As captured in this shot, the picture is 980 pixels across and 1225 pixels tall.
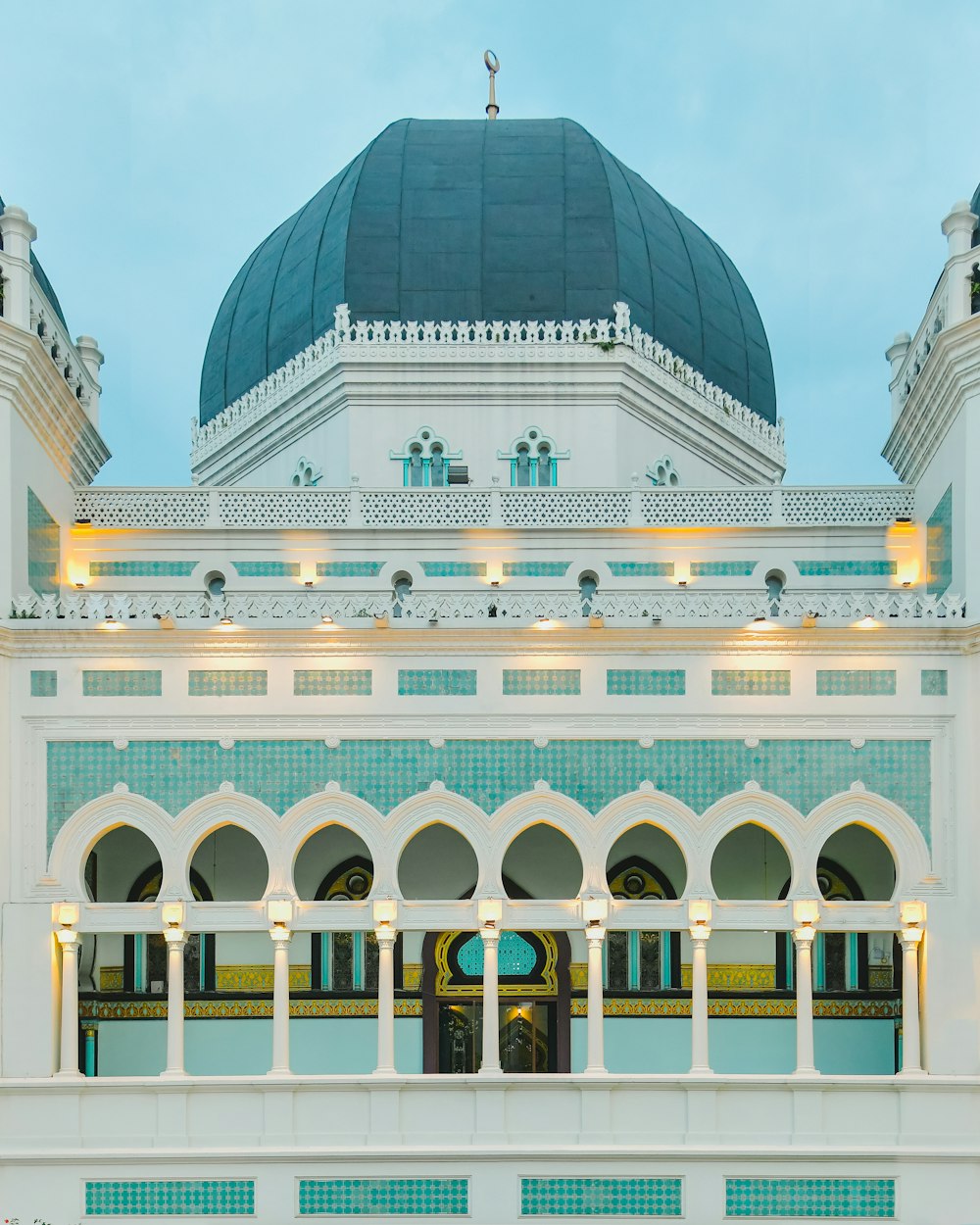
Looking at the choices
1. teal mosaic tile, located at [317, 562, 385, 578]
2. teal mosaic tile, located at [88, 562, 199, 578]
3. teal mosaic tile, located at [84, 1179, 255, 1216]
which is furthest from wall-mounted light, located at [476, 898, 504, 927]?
teal mosaic tile, located at [88, 562, 199, 578]

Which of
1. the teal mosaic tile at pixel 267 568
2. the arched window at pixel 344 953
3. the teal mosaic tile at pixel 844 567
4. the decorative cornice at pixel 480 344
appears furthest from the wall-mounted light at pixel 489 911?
the decorative cornice at pixel 480 344

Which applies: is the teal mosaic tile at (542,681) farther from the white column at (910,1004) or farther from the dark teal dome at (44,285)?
the dark teal dome at (44,285)

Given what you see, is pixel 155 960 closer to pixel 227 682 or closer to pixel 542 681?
pixel 227 682

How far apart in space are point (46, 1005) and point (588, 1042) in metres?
5.37

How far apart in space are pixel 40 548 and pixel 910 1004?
10.3 meters

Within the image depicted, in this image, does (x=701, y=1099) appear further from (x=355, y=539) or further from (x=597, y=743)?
(x=355, y=539)

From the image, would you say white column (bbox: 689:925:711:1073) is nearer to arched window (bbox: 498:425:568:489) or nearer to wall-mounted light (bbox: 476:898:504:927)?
wall-mounted light (bbox: 476:898:504:927)

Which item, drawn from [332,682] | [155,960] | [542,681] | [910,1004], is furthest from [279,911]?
[910,1004]

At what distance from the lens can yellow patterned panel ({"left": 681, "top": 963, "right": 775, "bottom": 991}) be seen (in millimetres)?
18203

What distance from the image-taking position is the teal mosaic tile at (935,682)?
53.9ft

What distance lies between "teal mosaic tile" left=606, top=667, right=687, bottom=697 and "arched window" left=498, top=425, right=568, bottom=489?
16.8 ft

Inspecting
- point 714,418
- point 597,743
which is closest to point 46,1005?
point 597,743

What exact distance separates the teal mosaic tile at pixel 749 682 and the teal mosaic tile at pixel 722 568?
2.36 meters

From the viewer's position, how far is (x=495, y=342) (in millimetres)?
21312
